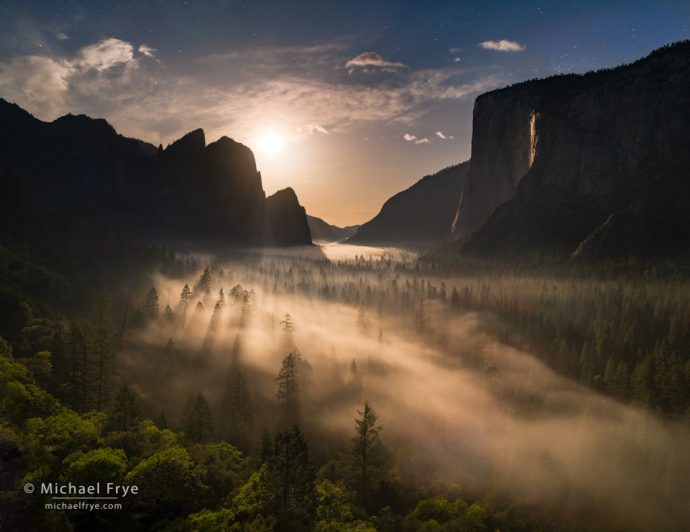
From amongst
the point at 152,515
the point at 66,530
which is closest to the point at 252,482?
the point at 152,515

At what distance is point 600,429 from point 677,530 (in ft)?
59.9

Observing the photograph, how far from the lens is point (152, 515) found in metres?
37.1

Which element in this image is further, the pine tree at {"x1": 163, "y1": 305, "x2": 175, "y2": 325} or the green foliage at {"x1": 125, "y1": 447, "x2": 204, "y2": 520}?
the pine tree at {"x1": 163, "y1": 305, "x2": 175, "y2": 325}

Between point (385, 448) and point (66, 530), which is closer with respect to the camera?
point (66, 530)

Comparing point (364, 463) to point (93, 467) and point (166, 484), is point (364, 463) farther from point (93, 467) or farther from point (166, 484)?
point (93, 467)

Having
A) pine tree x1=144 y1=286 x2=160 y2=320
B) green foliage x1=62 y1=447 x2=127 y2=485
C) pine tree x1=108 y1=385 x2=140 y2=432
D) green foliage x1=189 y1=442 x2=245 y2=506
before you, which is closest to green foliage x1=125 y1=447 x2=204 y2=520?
green foliage x1=62 y1=447 x2=127 y2=485

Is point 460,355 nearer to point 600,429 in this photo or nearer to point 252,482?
point 600,429

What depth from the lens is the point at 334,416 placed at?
298ft

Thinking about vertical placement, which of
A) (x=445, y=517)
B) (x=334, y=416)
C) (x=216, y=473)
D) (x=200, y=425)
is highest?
(x=216, y=473)

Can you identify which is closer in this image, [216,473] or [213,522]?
[213,522]

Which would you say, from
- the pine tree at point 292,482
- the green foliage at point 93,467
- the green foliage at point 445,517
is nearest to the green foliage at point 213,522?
the pine tree at point 292,482

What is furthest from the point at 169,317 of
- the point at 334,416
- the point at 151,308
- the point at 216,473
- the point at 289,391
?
the point at 216,473

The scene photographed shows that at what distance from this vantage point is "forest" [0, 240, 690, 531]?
138 ft

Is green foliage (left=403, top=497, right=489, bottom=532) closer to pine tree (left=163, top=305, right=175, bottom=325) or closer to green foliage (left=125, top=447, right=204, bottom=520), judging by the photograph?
green foliage (left=125, top=447, right=204, bottom=520)
